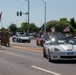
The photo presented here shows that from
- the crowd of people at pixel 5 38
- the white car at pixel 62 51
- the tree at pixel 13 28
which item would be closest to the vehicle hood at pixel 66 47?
the white car at pixel 62 51

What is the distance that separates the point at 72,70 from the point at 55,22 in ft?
421

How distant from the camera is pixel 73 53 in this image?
52.9 ft

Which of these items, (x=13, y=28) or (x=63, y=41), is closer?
(x=63, y=41)

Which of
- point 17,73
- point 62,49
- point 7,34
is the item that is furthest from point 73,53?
point 7,34

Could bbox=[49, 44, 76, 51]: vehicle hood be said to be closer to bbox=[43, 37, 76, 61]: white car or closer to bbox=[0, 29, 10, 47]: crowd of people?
bbox=[43, 37, 76, 61]: white car

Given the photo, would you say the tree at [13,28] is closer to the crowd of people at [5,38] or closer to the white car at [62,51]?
the crowd of people at [5,38]

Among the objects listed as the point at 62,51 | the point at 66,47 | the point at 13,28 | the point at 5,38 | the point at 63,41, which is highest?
the point at 13,28

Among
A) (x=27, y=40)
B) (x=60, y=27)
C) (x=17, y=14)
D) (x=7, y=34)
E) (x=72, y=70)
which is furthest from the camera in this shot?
(x=60, y=27)

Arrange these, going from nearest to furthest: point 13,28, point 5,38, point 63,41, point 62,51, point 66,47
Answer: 1. point 62,51
2. point 66,47
3. point 63,41
4. point 5,38
5. point 13,28

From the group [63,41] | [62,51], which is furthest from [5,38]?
[62,51]

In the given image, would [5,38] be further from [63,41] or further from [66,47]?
[66,47]

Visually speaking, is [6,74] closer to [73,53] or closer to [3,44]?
[73,53]

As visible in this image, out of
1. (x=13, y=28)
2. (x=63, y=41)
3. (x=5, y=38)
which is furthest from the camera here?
(x=13, y=28)

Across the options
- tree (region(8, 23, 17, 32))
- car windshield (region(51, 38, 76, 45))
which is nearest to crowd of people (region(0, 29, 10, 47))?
car windshield (region(51, 38, 76, 45))
